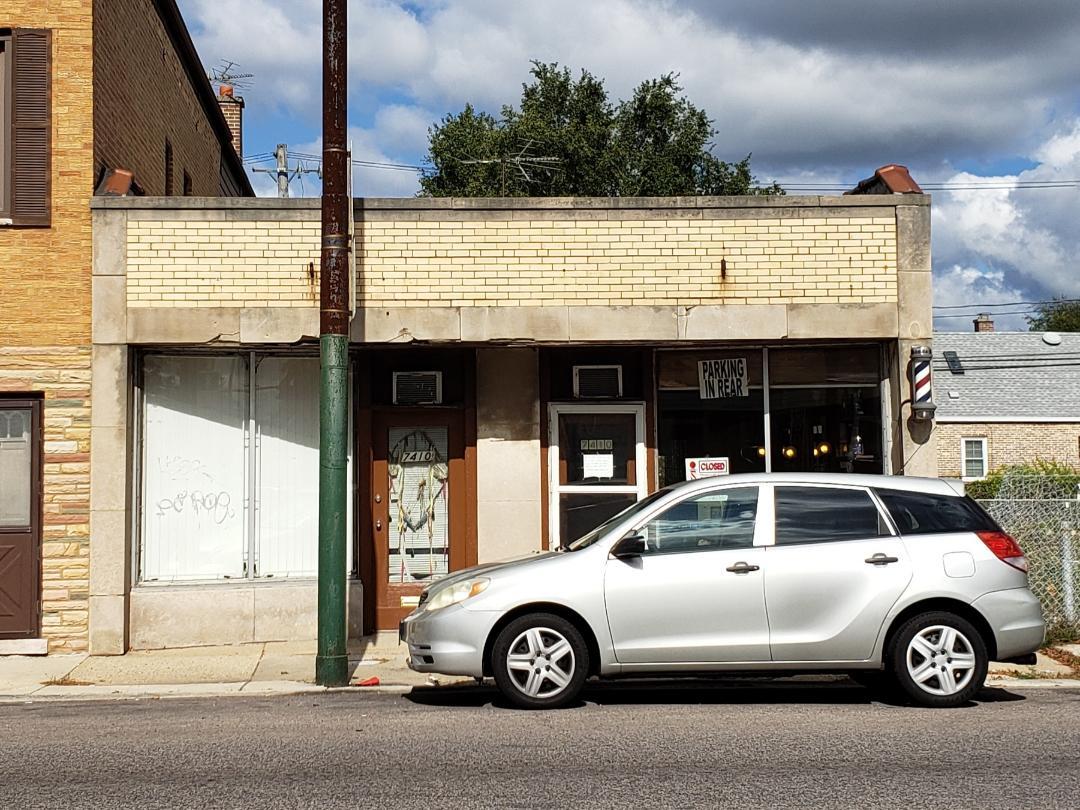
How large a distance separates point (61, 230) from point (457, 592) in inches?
235

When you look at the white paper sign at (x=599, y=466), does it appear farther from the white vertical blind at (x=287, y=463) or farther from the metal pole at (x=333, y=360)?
the metal pole at (x=333, y=360)

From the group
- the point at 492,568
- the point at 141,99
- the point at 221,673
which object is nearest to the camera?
the point at 492,568

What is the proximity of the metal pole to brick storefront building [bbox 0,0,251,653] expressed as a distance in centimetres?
304

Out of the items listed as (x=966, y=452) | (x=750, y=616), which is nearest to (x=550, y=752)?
(x=750, y=616)

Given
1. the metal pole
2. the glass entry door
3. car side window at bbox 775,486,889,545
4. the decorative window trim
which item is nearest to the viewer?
car side window at bbox 775,486,889,545

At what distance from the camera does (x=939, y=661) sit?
8.38 meters

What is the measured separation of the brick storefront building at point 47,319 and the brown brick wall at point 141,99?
27 cm

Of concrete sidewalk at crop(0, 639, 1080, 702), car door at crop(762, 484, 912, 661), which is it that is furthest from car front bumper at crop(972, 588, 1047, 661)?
concrete sidewalk at crop(0, 639, 1080, 702)

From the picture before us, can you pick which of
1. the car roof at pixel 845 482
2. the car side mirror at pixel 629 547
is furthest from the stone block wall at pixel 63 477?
the car roof at pixel 845 482

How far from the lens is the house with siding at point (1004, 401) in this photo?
38406 mm

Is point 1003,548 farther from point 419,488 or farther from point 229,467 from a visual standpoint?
point 229,467

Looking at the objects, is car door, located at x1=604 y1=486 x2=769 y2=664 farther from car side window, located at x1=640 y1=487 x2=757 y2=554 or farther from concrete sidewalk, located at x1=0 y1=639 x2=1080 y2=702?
concrete sidewalk, located at x1=0 y1=639 x2=1080 y2=702

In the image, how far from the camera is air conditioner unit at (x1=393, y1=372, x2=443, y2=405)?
1266cm

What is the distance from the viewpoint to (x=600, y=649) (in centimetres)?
839
